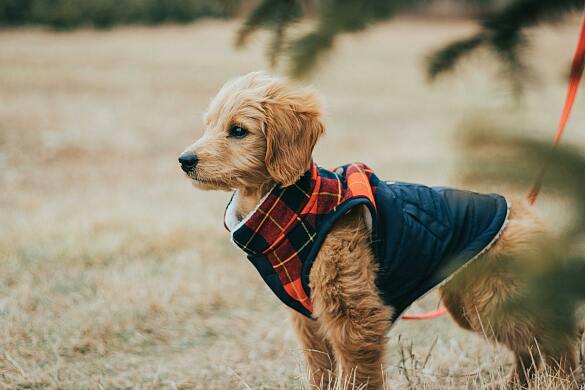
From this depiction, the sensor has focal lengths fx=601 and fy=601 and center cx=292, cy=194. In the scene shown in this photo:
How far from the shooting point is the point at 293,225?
2660 millimetres

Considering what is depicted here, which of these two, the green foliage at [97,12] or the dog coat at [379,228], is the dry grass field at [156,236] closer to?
the dog coat at [379,228]

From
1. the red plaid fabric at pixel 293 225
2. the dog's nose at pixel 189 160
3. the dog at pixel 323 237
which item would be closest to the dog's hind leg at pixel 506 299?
the dog at pixel 323 237

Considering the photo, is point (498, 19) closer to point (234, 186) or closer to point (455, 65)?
point (455, 65)

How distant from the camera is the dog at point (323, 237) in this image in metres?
2.65

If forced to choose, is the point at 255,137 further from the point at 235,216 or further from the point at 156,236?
the point at 156,236

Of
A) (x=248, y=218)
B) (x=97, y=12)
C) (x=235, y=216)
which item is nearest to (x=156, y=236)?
(x=235, y=216)

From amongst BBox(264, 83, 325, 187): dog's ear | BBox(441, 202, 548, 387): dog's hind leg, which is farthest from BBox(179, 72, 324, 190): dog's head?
BBox(441, 202, 548, 387): dog's hind leg

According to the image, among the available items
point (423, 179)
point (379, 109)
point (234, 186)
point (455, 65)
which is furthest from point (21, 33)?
point (455, 65)

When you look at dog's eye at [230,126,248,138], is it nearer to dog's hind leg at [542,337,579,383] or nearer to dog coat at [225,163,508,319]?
dog coat at [225,163,508,319]

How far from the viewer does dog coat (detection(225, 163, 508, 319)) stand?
2.66 metres

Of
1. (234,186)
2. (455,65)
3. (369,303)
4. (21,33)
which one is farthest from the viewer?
(21,33)

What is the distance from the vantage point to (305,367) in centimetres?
310

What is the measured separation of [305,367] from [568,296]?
158cm

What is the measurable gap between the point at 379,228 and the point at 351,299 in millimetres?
347
